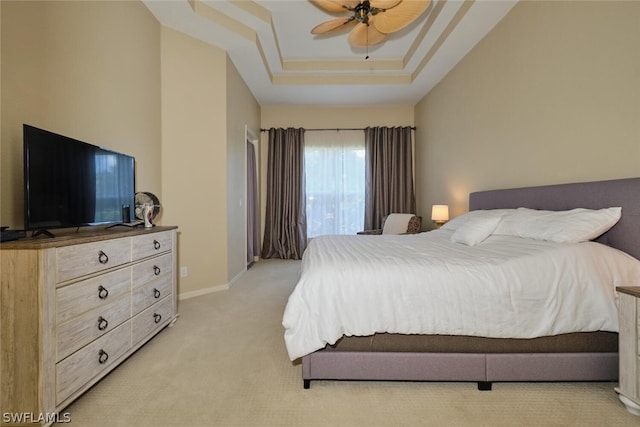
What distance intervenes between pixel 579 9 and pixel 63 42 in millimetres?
3502

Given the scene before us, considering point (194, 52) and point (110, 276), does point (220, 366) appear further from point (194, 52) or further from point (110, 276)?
point (194, 52)

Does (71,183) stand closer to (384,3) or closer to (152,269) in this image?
(152,269)

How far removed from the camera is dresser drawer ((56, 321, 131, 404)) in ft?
4.26

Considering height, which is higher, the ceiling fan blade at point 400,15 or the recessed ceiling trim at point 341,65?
the recessed ceiling trim at point 341,65

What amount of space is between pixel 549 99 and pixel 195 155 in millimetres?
3359

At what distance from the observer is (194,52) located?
3.13 meters

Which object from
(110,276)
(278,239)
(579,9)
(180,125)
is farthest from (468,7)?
(278,239)

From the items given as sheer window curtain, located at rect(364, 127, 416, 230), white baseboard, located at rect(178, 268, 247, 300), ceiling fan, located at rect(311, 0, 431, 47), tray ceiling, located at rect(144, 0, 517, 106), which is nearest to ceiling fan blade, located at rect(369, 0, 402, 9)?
ceiling fan, located at rect(311, 0, 431, 47)

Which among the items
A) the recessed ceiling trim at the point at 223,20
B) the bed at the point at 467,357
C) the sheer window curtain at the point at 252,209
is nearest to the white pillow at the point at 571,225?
the bed at the point at 467,357

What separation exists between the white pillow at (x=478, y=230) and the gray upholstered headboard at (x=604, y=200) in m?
0.36

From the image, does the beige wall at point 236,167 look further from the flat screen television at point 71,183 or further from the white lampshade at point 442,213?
the white lampshade at point 442,213

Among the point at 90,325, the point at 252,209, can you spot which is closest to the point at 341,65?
the point at 252,209

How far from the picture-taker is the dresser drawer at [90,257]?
1.32 meters

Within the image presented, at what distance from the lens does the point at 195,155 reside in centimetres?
318
